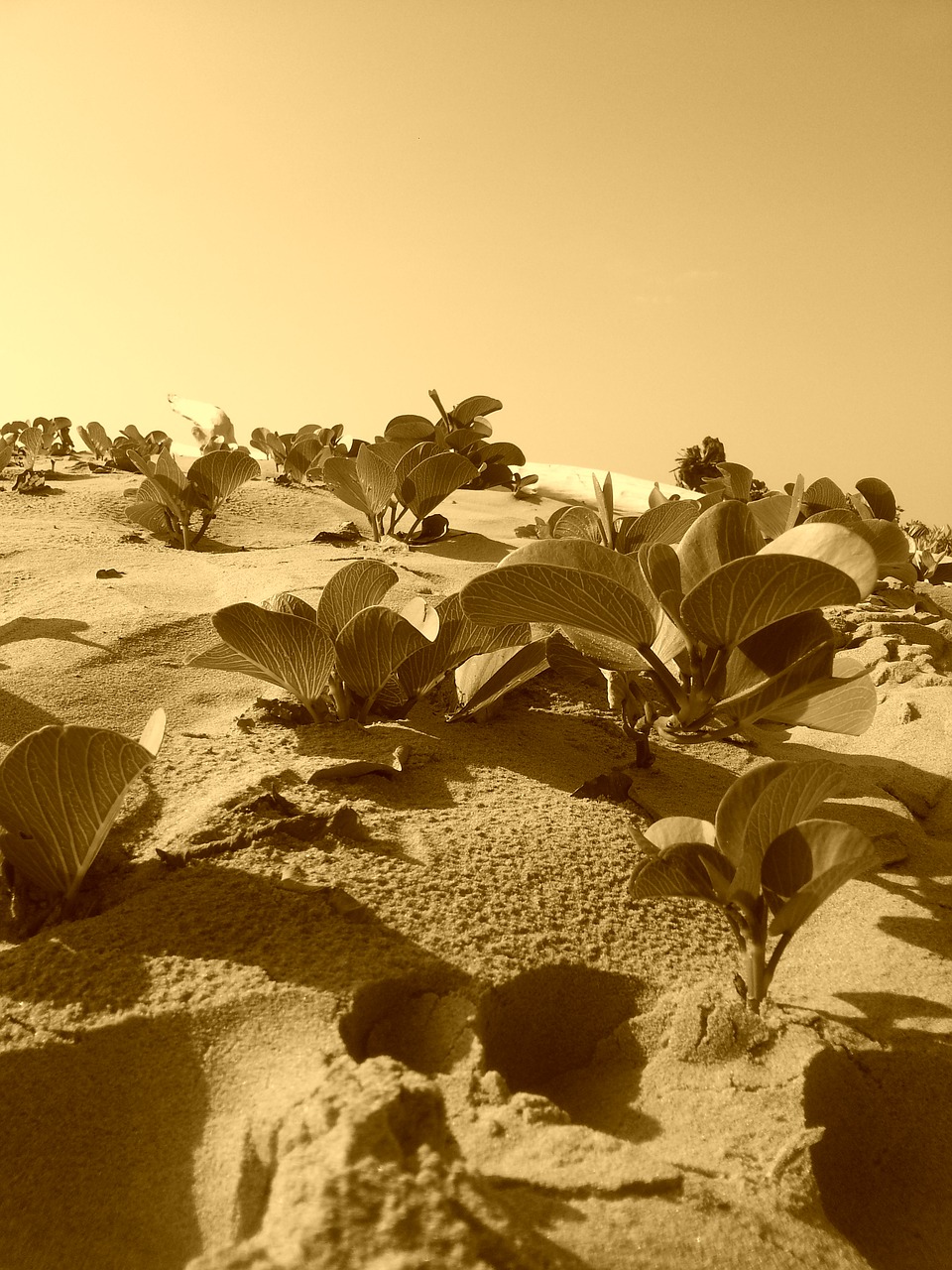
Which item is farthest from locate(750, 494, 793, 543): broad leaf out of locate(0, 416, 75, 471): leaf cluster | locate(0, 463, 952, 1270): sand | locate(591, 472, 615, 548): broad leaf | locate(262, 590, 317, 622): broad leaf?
locate(0, 416, 75, 471): leaf cluster

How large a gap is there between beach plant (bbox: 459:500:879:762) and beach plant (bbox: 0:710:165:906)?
467 mm

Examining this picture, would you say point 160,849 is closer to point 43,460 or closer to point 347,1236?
point 347,1236

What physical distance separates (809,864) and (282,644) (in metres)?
0.89

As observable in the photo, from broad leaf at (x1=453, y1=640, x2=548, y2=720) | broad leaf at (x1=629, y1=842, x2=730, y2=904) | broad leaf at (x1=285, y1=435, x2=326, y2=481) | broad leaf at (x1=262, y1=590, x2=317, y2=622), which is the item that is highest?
broad leaf at (x1=285, y1=435, x2=326, y2=481)

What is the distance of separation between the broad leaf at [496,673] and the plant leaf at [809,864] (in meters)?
0.71

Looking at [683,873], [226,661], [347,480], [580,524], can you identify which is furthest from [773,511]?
[347,480]

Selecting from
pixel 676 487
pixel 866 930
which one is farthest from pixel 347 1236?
pixel 676 487

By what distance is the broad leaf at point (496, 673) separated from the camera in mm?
1539

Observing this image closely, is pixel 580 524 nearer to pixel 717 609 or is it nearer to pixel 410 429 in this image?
pixel 717 609

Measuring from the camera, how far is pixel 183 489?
292cm

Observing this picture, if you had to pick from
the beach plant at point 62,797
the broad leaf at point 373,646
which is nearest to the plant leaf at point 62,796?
the beach plant at point 62,797

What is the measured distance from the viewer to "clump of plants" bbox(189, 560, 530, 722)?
1.36 m

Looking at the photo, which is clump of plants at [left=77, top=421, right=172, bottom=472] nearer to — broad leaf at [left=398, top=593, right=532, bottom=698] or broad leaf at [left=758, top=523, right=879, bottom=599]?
broad leaf at [left=398, top=593, right=532, bottom=698]

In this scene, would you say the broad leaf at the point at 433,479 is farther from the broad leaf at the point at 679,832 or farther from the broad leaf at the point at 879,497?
the broad leaf at the point at 679,832
